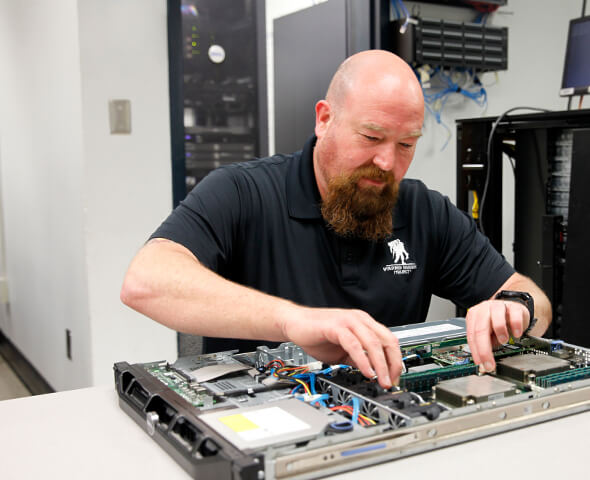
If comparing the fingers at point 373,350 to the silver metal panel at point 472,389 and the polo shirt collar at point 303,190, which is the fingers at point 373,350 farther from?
the polo shirt collar at point 303,190

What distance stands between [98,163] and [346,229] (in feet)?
4.18

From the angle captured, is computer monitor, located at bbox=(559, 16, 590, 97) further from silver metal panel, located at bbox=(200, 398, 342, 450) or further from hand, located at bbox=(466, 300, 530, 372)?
silver metal panel, located at bbox=(200, 398, 342, 450)

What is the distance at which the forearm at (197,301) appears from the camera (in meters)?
1.02

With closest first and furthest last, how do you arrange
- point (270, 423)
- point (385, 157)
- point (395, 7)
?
point (270, 423), point (385, 157), point (395, 7)

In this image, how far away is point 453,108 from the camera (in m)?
3.23

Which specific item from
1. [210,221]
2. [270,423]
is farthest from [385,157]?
[270,423]

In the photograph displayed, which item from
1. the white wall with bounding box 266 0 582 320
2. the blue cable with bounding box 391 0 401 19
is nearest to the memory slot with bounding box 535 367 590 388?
the white wall with bounding box 266 0 582 320

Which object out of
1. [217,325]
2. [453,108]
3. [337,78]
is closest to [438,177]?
[453,108]

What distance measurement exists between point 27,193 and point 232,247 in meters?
2.20

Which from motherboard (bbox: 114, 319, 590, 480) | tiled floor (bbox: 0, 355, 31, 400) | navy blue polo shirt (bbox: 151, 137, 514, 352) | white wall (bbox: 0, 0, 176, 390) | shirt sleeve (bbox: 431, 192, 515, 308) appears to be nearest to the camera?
motherboard (bbox: 114, 319, 590, 480)

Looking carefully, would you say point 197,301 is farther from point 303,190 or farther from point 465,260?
point 465,260

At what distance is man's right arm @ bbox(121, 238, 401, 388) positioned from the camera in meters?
0.87

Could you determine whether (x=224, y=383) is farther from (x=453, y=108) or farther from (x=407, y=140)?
(x=453, y=108)

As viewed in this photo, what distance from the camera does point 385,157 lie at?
52.2 inches
